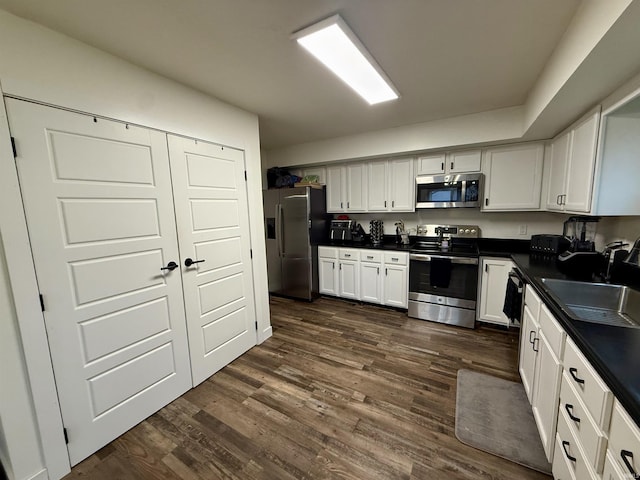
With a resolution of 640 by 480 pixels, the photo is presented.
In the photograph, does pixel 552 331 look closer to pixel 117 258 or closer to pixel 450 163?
pixel 450 163

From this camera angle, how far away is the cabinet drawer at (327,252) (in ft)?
12.8

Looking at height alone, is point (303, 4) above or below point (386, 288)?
above

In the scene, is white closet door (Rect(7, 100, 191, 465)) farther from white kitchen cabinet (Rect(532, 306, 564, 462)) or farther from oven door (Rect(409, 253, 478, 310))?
oven door (Rect(409, 253, 478, 310))

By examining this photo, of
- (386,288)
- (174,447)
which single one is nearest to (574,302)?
(386,288)

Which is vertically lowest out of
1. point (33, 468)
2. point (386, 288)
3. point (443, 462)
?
point (443, 462)

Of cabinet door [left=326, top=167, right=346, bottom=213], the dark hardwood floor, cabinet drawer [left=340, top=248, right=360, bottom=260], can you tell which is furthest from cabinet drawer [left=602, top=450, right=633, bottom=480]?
cabinet door [left=326, top=167, right=346, bottom=213]

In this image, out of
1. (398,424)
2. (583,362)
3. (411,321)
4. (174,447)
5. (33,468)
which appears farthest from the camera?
(411,321)

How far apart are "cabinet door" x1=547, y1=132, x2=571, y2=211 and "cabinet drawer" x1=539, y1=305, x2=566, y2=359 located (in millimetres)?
1383

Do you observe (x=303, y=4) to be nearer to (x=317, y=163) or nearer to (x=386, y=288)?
(x=317, y=163)

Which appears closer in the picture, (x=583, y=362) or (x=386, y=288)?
(x=583, y=362)

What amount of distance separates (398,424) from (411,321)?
166cm

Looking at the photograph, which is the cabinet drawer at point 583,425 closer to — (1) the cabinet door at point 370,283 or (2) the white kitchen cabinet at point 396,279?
(2) the white kitchen cabinet at point 396,279

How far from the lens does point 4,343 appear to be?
50.4 inches

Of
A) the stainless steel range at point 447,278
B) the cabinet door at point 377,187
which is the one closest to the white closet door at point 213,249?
the cabinet door at point 377,187
